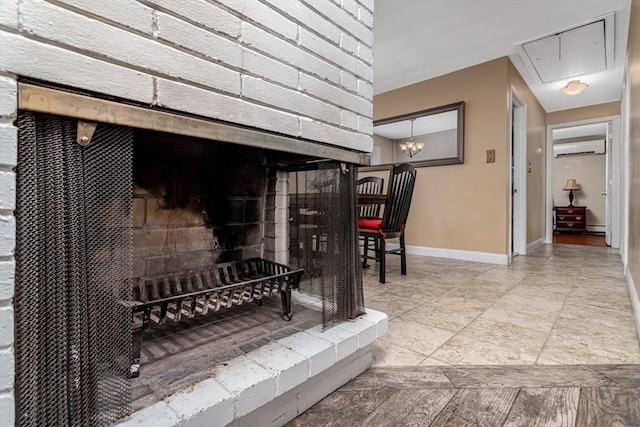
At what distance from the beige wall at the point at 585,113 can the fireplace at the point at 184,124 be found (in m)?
5.44

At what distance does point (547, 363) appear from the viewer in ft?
4.29

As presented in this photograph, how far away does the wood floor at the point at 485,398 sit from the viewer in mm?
968

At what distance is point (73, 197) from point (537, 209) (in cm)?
567

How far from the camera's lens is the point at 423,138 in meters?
4.22

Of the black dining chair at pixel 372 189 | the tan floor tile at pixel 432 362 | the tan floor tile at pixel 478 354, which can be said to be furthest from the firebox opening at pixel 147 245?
the black dining chair at pixel 372 189

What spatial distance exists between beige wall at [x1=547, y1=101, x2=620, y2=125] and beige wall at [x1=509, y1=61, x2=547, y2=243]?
0.20 meters

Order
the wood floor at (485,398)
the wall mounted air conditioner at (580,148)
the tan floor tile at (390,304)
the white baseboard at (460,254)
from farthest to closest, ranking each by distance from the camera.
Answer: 1. the wall mounted air conditioner at (580,148)
2. the white baseboard at (460,254)
3. the tan floor tile at (390,304)
4. the wood floor at (485,398)

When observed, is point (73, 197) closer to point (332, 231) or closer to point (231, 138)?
point (231, 138)

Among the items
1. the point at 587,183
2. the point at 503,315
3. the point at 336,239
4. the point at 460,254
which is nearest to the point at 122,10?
the point at 336,239

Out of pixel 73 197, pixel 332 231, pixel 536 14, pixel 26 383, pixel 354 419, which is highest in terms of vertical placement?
pixel 536 14

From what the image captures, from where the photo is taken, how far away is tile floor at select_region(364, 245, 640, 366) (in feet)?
4.53

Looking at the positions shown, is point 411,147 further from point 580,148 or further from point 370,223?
point 580,148

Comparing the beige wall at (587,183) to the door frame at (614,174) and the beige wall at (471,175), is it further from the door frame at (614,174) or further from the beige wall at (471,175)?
the beige wall at (471,175)

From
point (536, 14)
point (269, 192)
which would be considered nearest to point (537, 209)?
point (536, 14)
